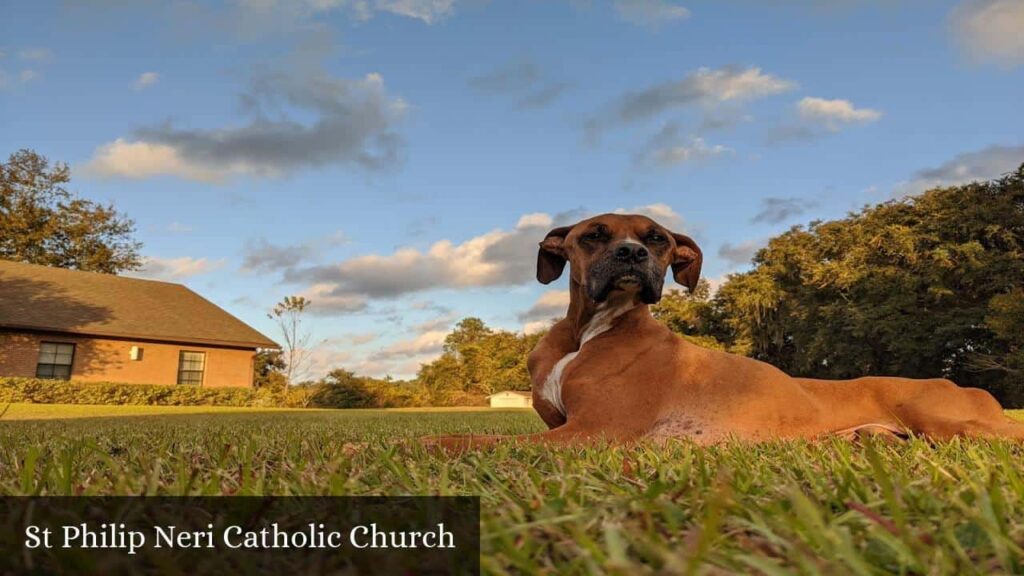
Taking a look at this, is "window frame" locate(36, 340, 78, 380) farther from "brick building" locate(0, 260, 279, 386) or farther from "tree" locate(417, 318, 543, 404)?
"tree" locate(417, 318, 543, 404)

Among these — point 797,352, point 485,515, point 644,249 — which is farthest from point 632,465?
point 797,352

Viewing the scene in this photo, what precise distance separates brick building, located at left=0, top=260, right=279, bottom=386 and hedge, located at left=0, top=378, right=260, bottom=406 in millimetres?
2614

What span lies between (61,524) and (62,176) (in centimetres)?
4867

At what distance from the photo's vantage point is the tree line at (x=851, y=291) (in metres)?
31.0

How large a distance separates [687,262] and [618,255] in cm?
107

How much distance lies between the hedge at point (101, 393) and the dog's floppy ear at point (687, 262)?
26.4 m

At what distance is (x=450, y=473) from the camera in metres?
2.10

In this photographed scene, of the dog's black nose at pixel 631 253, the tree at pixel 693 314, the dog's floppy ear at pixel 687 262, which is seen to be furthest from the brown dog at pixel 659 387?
the tree at pixel 693 314

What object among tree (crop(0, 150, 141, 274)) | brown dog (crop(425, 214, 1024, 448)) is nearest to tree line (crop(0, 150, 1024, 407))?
tree (crop(0, 150, 141, 274))

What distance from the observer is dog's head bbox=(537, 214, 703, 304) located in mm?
3867

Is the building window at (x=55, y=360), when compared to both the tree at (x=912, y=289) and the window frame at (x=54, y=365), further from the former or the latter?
the tree at (x=912, y=289)

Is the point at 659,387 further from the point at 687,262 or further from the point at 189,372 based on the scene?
the point at 189,372

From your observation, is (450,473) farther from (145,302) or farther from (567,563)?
(145,302)

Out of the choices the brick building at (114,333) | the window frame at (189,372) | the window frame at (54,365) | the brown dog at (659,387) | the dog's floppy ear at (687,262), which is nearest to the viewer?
the brown dog at (659,387)
